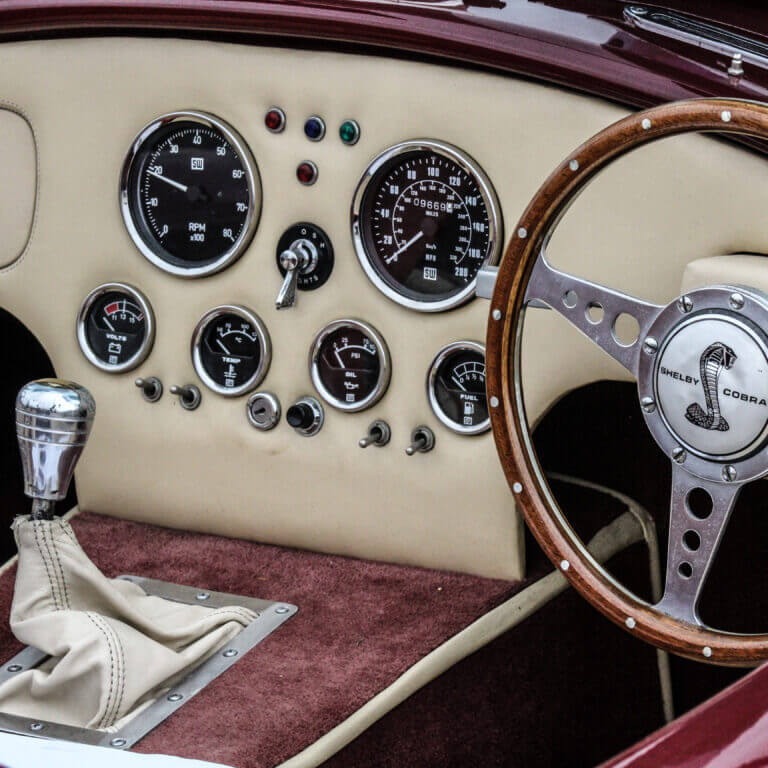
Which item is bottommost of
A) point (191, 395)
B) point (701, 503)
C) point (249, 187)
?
point (701, 503)

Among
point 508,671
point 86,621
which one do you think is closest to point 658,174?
point 508,671

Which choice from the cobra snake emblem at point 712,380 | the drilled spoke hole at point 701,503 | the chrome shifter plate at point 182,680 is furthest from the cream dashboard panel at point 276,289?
the drilled spoke hole at point 701,503

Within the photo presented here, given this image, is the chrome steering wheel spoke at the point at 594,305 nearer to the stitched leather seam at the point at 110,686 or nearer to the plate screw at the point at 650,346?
the plate screw at the point at 650,346

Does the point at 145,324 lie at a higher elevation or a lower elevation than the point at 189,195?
lower

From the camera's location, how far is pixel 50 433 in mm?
1714

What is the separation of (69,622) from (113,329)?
2.02 ft

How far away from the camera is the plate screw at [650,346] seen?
1495 millimetres

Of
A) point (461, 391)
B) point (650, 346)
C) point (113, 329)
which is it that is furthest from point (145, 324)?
point (650, 346)

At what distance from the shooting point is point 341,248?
6.44 feet

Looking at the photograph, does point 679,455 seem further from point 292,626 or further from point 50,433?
point 50,433

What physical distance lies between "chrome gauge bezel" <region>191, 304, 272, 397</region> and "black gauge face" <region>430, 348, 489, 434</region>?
0.28 metres

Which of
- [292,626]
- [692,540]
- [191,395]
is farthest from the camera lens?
[191,395]

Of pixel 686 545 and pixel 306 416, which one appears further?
pixel 306 416

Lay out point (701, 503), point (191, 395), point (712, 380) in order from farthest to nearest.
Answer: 1. point (701, 503)
2. point (191, 395)
3. point (712, 380)
